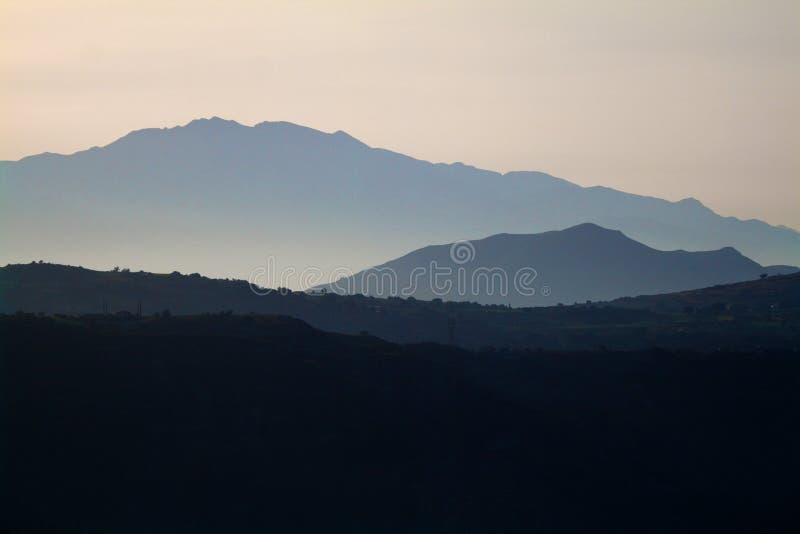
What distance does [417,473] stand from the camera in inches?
3147

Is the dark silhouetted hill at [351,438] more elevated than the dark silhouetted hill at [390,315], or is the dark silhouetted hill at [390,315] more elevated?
the dark silhouetted hill at [390,315]

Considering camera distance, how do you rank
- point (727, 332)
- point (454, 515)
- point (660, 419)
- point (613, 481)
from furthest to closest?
point (727, 332) < point (660, 419) < point (613, 481) < point (454, 515)

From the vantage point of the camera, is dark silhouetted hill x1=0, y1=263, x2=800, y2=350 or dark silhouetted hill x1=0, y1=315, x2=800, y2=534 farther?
dark silhouetted hill x1=0, y1=263, x2=800, y2=350

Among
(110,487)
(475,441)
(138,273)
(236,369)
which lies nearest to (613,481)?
(475,441)

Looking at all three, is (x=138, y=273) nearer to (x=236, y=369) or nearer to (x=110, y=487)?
(x=236, y=369)

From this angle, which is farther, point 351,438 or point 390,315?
point 390,315

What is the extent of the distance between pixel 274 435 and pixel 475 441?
38.6 ft

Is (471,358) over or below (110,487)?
over

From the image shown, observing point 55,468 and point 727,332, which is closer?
point 55,468

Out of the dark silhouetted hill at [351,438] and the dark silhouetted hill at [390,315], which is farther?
the dark silhouetted hill at [390,315]

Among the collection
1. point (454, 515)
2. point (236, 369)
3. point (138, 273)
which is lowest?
point (454, 515)

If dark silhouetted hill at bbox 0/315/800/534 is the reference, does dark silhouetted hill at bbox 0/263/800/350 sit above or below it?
above

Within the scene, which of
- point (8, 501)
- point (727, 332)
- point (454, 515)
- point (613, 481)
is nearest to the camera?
point (8, 501)

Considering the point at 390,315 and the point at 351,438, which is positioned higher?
the point at 390,315
